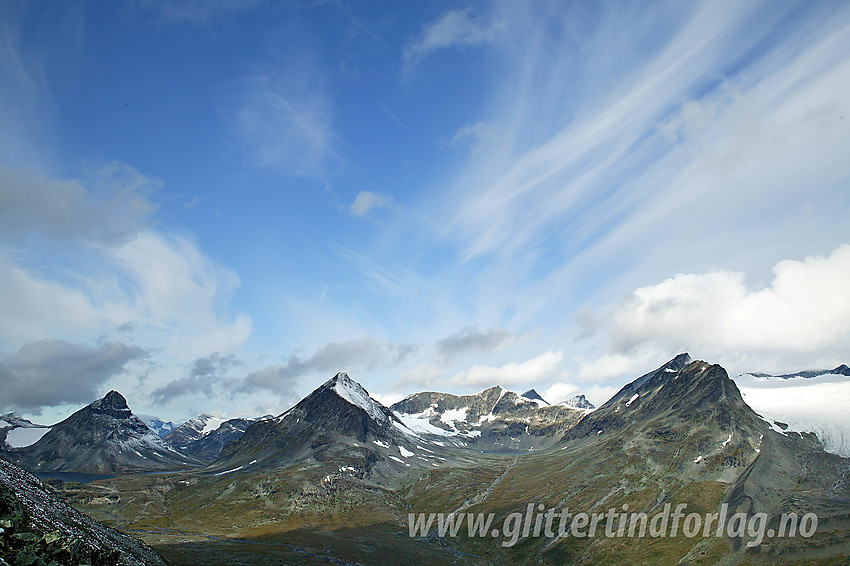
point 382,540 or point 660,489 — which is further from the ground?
point 660,489

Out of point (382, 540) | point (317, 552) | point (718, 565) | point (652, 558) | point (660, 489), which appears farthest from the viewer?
point (660, 489)

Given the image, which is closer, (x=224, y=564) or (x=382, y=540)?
(x=224, y=564)

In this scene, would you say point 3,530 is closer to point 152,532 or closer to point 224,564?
point 224,564

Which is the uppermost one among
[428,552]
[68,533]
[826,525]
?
[68,533]

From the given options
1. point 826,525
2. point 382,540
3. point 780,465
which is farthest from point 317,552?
point 780,465

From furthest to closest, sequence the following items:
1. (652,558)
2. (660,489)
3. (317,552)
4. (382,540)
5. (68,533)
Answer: (660,489)
(382,540)
(317,552)
(652,558)
(68,533)

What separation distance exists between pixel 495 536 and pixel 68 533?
172m

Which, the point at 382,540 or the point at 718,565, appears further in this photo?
the point at 382,540

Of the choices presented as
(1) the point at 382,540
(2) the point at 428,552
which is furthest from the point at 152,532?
(2) the point at 428,552

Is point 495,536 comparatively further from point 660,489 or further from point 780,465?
point 780,465

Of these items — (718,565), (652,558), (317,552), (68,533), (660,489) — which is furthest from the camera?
(660,489)

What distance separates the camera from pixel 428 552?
563 ft

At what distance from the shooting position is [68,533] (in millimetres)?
50281

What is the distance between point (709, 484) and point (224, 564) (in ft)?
629
